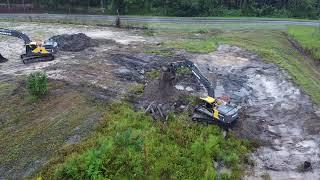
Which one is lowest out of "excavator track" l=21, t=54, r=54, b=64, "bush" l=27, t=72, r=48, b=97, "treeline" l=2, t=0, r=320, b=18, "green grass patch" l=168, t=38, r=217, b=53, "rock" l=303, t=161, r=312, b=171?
"rock" l=303, t=161, r=312, b=171

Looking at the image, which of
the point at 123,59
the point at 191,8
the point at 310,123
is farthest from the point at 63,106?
the point at 191,8

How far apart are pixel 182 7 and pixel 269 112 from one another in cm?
3538

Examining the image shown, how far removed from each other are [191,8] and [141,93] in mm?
33417

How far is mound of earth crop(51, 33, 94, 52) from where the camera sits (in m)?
39.7

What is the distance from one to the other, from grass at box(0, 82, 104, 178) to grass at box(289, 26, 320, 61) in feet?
87.2

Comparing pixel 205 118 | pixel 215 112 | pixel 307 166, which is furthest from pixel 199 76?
pixel 307 166

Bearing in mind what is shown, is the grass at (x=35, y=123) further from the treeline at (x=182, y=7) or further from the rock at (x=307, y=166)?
the treeline at (x=182, y=7)

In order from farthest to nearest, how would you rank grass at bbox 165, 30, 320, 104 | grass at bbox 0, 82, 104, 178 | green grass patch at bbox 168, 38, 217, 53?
green grass patch at bbox 168, 38, 217, 53
grass at bbox 165, 30, 320, 104
grass at bbox 0, 82, 104, 178

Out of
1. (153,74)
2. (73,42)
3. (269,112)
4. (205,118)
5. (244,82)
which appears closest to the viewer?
(205,118)

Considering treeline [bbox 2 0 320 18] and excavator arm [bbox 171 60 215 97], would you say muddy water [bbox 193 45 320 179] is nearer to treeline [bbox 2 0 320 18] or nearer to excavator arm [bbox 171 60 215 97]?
excavator arm [bbox 171 60 215 97]

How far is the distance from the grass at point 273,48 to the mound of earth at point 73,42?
8673mm

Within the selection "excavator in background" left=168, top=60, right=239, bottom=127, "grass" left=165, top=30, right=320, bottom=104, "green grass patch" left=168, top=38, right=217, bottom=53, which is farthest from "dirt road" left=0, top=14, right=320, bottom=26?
"excavator in background" left=168, top=60, right=239, bottom=127

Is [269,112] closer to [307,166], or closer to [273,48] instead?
[307,166]

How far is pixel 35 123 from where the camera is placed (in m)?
24.8
